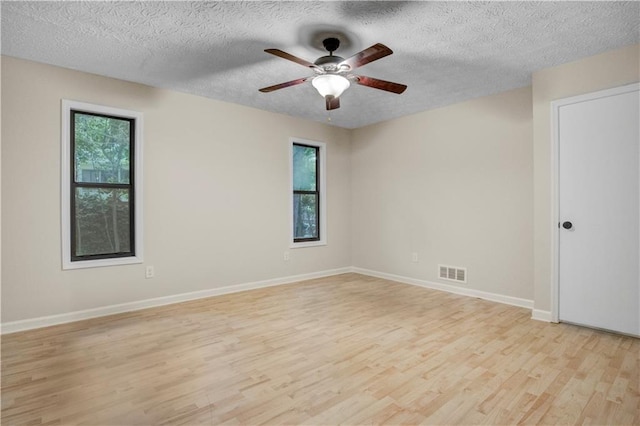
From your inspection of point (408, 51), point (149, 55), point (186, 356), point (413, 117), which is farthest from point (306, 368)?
point (413, 117)

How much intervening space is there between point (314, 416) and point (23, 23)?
3328 mm

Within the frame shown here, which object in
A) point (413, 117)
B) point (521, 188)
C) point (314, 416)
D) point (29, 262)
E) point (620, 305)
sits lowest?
point (314, 416)

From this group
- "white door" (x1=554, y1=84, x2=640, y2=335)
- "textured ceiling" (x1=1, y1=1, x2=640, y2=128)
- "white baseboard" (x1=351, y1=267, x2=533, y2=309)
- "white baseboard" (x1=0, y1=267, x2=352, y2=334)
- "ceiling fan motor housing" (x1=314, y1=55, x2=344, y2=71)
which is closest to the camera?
"textured ceiling" (x1=1, y1=1, x2=640, y2=128)

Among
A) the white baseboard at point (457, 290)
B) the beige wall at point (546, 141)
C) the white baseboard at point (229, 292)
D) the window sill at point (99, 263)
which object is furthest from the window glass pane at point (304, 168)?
the beige wall at point (546, 141)

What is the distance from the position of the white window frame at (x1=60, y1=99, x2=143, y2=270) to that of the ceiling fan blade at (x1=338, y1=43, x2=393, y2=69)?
2.47 meters

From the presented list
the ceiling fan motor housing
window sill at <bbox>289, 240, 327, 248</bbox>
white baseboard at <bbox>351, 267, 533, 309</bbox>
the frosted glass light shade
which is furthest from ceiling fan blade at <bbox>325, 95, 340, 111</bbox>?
white baseboard at <bbox>351, 267, 533, 309</bbox>

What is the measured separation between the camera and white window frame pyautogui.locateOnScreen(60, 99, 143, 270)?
3355 millimetres

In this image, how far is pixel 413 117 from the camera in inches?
197

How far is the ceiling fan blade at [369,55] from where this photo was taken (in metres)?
2.24

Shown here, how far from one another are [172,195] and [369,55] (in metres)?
2.77

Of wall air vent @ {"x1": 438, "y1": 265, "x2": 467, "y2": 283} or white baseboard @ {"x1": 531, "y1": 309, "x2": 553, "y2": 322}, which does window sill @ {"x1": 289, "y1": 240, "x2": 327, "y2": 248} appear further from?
white baseboard @ {"x1": 531, "y1": 309, "x2": 553, "y2": 322}

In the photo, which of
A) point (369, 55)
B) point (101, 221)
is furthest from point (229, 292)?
point (369, 55)

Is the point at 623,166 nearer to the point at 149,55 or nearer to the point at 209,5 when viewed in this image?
the point at 209,5

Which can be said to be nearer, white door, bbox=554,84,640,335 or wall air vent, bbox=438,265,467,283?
white door, bbox=554,84,640,335
